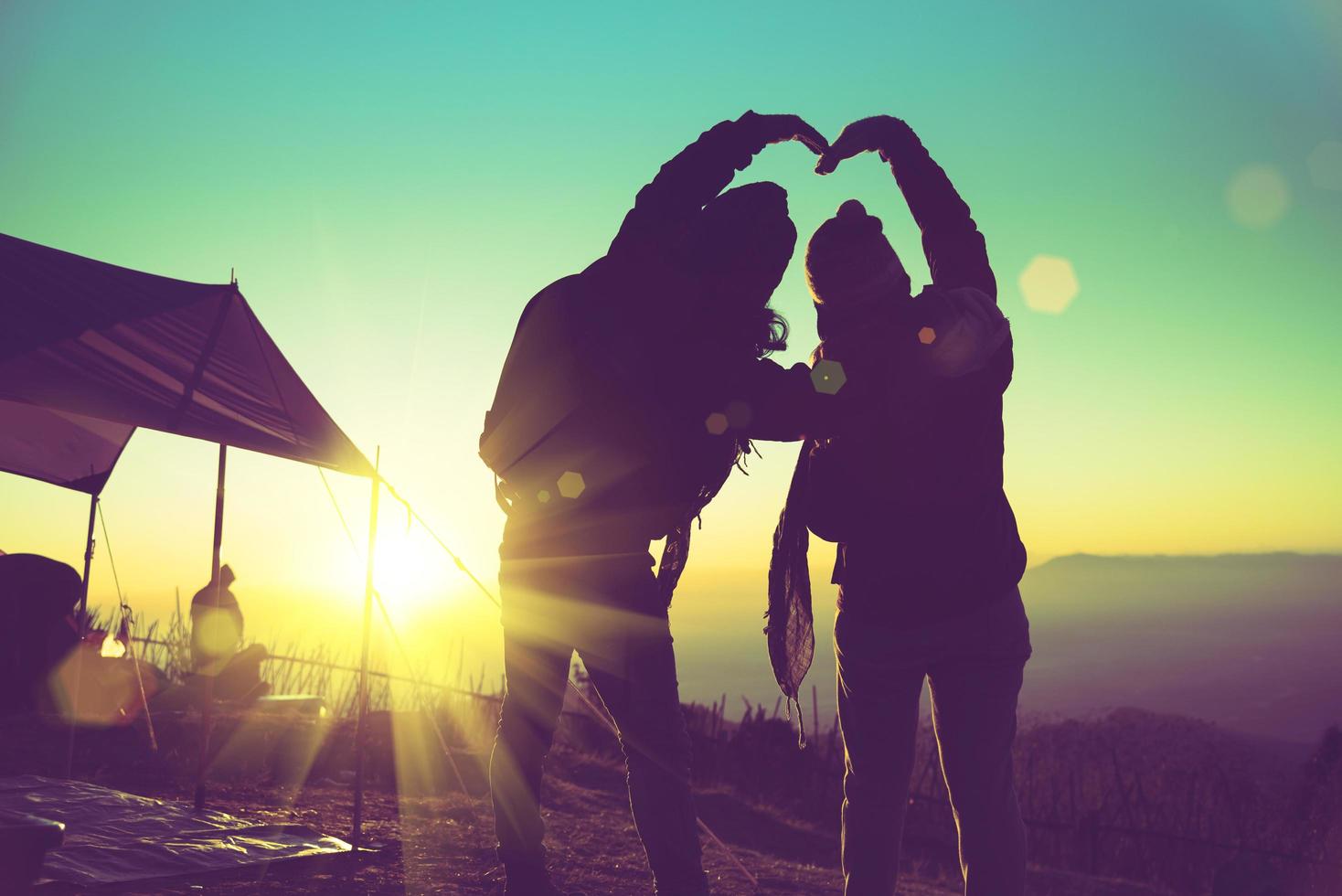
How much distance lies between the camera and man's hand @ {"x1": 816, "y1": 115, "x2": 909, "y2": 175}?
2.33m

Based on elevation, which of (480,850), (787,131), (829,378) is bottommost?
(480,850)

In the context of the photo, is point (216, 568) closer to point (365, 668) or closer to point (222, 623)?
point (365, 668)

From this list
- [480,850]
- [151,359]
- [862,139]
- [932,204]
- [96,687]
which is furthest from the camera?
[96,687]

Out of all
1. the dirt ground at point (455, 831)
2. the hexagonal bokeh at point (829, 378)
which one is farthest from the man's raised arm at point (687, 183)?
the dirt ground at point (455, 831)

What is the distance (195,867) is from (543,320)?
2805 mm

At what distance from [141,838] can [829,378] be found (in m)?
3.54

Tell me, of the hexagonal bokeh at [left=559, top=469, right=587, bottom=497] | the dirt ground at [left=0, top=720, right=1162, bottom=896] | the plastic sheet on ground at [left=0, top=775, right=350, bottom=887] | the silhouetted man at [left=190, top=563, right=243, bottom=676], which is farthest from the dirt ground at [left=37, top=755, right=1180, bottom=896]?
the silhouetted man at [left=190, top=563, right=243, bottom=676]

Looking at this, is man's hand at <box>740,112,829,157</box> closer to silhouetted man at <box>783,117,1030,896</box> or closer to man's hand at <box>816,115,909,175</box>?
man's hand at <box>816,115,909,175</box>

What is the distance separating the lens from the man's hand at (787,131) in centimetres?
222

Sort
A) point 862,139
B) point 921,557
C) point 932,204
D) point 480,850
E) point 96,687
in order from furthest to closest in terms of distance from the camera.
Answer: point 96,687
point 480,850
point 862,139
point 932,204
point 921,557

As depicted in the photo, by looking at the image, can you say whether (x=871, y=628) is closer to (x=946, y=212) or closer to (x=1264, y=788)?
(x=946, y=212)

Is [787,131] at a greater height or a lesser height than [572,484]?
greater

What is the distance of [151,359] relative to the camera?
4867 millimetres

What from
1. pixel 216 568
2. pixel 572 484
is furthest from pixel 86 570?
pixel 572 484
